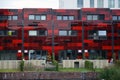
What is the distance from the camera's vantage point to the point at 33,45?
6562 centimetres

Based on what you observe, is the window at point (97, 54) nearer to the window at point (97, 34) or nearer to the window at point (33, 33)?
the window at point (97, 34)

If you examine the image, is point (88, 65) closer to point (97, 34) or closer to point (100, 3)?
point (97, 34)

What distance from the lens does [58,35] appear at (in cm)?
6594

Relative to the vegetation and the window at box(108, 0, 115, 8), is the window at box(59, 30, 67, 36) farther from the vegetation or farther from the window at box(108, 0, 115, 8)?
the window at box(108, 0, 115, 8)

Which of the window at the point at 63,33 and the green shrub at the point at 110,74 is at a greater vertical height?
the window at the point at 63,33

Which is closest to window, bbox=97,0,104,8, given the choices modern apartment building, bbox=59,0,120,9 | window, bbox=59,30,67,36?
modern apartment building, bbox=59,0,120,9

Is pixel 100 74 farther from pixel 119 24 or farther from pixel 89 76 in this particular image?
pixel 119 24

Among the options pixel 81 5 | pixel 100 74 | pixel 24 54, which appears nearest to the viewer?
pixel 100 74

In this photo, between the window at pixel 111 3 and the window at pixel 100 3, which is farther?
the window at pixel 111 3

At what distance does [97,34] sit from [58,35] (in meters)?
6.10

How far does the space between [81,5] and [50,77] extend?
4980cm

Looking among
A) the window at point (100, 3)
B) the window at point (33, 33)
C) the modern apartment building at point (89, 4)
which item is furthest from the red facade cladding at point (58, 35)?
the window at point (100, 3)

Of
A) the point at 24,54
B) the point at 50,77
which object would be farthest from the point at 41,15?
the point at 50,77

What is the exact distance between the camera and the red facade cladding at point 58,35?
65.5 metres
